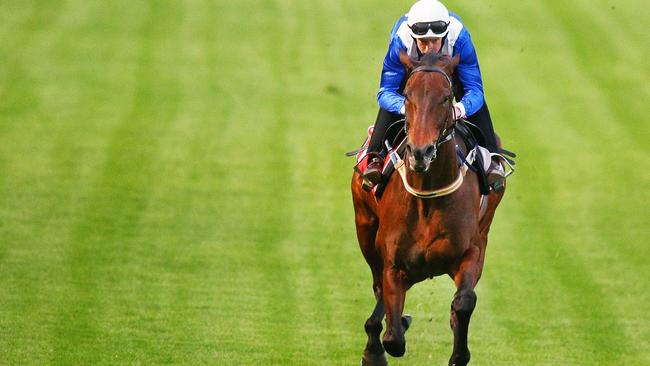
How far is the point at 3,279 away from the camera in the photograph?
14664mm

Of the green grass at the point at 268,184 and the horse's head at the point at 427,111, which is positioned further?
the green grass at the point at 268,184

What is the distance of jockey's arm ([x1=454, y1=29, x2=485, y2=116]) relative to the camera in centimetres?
995

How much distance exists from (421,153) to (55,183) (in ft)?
41.2

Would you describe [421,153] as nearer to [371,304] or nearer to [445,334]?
[445,334]

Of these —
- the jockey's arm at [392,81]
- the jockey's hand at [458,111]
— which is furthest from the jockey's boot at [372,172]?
the jockey's hand at [458,111]

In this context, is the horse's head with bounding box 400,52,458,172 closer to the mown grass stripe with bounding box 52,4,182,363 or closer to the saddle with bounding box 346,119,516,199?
the saddle with bounding box 346,119,516,199

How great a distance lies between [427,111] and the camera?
862 centimetres

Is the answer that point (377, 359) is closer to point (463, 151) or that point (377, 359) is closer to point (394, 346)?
point (394, 346)

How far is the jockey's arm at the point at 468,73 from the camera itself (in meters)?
9.95

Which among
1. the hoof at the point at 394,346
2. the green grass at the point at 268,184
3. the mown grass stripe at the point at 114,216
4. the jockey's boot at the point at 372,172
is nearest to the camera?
the hoof at the point at 394,346

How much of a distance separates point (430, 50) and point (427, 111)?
43.9 inches

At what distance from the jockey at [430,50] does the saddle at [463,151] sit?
74mm

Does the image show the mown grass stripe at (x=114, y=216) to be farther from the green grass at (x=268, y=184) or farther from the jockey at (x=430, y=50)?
the jockey at (x=430, y=50)

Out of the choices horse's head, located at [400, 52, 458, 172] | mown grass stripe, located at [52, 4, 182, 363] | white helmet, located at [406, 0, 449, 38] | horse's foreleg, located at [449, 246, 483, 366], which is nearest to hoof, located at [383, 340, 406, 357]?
horse's foreleg, located at [449, 246, 483, 366]
